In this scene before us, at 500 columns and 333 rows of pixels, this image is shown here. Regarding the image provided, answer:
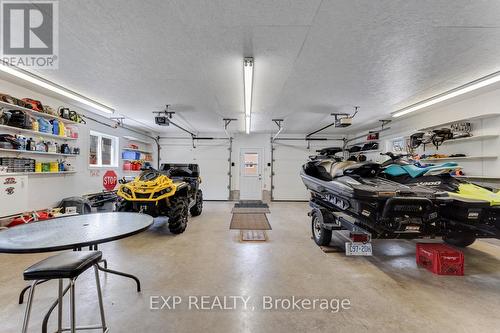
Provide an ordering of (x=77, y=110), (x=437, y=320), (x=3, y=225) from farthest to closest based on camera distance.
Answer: (x=77, y=110) → (x=3, y=225) → (x=437, y=320)

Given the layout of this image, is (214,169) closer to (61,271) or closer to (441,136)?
(441,136)

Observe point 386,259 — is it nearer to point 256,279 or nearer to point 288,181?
point 256,279

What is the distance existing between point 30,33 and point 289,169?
8341mm

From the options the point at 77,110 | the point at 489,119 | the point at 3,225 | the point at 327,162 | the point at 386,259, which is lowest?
the point at 386,259

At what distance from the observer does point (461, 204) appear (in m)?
2.46

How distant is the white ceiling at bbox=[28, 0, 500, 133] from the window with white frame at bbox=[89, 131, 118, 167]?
254cm

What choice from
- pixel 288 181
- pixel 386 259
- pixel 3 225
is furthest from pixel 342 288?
pixel 288 181

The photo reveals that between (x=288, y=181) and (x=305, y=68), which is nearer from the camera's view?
(x=305, y=68)

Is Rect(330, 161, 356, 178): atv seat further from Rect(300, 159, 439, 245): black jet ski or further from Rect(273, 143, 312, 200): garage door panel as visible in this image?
Rect(273, 143, 312, 200): garage door panel

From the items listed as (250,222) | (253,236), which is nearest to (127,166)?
(250,222)

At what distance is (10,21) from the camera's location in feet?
7.55

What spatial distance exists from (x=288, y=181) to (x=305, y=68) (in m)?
6.49

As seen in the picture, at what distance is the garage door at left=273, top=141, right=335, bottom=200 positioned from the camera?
9320 mm

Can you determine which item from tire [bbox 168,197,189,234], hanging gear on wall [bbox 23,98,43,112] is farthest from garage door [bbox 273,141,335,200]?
hanging gear on wall [bbox 23,98,43,112]
